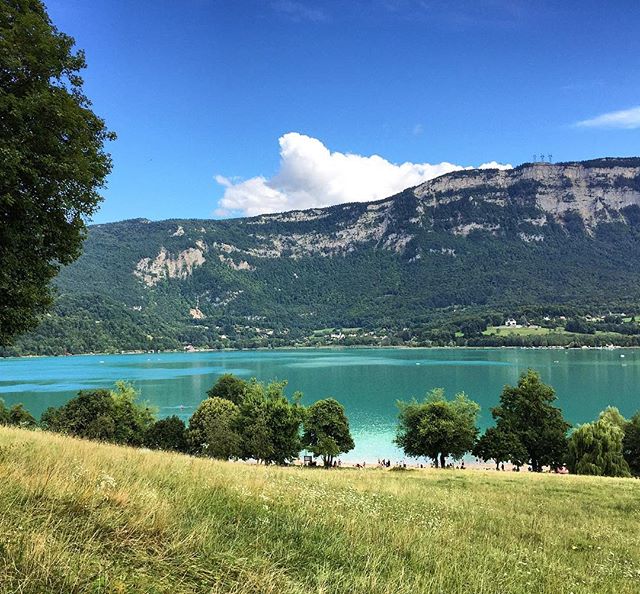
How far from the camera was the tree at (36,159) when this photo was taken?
11.2 meters

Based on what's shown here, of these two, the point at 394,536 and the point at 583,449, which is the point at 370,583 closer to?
the point at 394,536

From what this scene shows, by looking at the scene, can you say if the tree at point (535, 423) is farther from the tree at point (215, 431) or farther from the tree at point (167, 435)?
the tree at point (167, 435)

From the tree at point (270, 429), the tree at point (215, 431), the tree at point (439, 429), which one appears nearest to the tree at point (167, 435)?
the tree at point (215, 431)

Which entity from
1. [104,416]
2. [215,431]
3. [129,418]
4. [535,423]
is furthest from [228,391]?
[535,423]

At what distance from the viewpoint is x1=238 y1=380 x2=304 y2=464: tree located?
46156 mm

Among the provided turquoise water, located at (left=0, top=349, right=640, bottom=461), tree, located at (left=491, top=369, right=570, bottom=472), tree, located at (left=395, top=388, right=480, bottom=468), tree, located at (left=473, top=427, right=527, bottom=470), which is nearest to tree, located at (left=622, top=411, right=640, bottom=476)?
tree, located at (left=491, top=369, right=570, bottom=472)

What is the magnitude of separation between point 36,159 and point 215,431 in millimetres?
36757

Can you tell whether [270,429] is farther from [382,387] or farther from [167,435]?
[382,387]

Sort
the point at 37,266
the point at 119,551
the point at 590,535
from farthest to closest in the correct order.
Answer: the point at 37,266, the point at 590,535, the point at 119,551

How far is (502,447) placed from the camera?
46125mm

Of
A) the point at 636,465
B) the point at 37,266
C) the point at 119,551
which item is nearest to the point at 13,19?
the point at 37,266

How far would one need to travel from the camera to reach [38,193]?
12.5 m

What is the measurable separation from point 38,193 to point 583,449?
1751 inches

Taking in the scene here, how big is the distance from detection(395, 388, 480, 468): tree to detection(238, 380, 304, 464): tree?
466 inches
